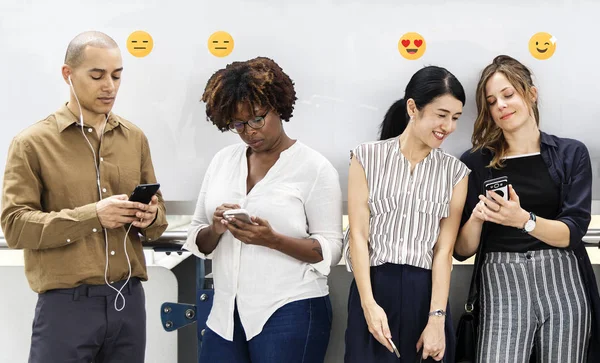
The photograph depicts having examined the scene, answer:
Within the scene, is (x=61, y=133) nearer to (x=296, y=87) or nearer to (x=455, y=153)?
(x=296, y=87)

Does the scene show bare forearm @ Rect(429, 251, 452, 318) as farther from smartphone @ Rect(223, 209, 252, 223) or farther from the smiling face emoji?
the smiling face emoji

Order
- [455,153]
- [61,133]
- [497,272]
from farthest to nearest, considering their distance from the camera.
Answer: [455,153]
[497,272]
[61,133]

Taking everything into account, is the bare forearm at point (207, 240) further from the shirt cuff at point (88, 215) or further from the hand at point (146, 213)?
the shirt cuff at point (88, 215)

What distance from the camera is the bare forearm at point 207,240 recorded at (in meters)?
2.33

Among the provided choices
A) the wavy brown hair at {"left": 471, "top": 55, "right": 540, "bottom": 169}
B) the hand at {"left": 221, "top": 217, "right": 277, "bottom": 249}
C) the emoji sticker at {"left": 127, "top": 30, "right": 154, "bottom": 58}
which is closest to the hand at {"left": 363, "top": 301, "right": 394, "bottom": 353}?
the hand at {"left": 221, "top": 217, "right": 277, "bottom": 249}

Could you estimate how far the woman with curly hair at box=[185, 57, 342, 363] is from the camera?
2.24 m

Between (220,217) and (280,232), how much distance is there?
21 cm

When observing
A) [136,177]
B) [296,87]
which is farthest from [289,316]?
[296,87]

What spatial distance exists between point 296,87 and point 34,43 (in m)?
1.09

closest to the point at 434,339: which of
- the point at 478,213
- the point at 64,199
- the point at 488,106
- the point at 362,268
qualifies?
the point at 362,268

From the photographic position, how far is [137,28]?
2.73 meters

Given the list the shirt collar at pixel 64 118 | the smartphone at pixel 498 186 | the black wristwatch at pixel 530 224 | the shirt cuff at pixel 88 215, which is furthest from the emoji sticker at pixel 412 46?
the shirt cuff at pixel 88 215

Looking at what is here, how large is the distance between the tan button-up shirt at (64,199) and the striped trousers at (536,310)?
1231 mm

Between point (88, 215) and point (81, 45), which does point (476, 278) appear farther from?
point (81, 45)
